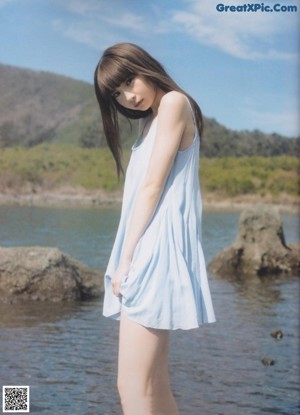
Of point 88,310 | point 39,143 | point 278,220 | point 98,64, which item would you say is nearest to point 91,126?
point 39,143

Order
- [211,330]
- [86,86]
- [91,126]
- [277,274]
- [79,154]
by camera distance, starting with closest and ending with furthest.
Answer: [211,330] < [277,274] < [79,154] < [91,126] < [86,86]

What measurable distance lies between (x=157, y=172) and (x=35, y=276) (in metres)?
5.54

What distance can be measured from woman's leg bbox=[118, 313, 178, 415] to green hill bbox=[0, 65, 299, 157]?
161ft

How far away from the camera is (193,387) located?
15.5 feet

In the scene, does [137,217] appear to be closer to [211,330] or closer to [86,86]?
[211,330]

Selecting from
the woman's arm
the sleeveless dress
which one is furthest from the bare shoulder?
the sleeveless dress

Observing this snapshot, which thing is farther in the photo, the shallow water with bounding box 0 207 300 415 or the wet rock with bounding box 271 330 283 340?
the wet rock with bounding box 271 330 283 340

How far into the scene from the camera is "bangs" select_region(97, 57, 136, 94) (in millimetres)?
2145

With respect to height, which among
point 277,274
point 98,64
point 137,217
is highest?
point 98,64

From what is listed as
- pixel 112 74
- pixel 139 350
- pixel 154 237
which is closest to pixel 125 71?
pixel 112 74

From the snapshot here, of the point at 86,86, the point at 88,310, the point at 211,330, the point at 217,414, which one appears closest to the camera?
the point at 217,414

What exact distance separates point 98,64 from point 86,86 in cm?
7360

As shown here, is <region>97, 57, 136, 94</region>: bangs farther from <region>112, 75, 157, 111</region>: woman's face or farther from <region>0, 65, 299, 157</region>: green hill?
<region>0, 65, 299, 157</region>: green hill

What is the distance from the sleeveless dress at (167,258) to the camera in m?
2.05
